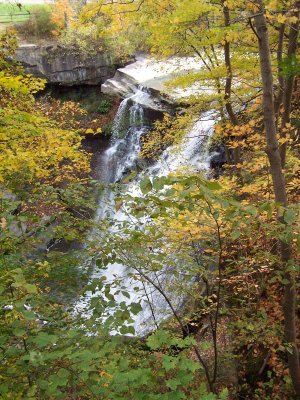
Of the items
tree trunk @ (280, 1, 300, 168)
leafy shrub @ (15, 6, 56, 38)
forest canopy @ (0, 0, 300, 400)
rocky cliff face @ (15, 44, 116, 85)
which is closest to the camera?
forest canopy @ (0, 0, 300, 400)

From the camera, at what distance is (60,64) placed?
1748cm

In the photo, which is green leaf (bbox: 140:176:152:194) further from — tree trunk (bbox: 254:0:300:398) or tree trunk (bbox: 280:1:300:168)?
tree trunk (bbox: 280:1:300:168)

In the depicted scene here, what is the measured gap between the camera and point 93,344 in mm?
2168

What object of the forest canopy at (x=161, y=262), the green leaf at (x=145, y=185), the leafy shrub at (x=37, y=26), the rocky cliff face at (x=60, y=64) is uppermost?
the leafy shrub at (x=37, y=26)

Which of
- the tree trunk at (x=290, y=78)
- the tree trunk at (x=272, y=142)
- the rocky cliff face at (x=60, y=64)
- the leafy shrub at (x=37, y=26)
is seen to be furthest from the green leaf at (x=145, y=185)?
the leafy shrub at (x=37, y=26)

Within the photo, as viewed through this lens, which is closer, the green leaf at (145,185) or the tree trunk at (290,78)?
the green leaf at (145,185)

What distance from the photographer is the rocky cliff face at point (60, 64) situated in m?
17.4

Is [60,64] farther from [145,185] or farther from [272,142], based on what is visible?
[145,185]

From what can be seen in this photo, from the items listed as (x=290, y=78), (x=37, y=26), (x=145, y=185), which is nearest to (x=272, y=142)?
(x=290, y=78)

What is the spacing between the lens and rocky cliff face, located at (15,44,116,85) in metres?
17.4

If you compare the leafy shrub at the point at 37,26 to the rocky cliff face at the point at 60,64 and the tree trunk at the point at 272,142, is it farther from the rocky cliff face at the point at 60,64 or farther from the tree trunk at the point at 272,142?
the tree trunk at the point at 272,142

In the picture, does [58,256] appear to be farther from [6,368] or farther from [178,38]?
[178,38]

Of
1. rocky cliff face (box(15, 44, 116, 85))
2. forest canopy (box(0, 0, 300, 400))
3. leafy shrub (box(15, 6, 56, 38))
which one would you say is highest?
leafy shrub (box(15, 6, 56, 38))

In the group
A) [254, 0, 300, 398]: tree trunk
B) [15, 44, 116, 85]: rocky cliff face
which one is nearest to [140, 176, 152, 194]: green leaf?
[254, 0, 300, 398]: tree trunk
